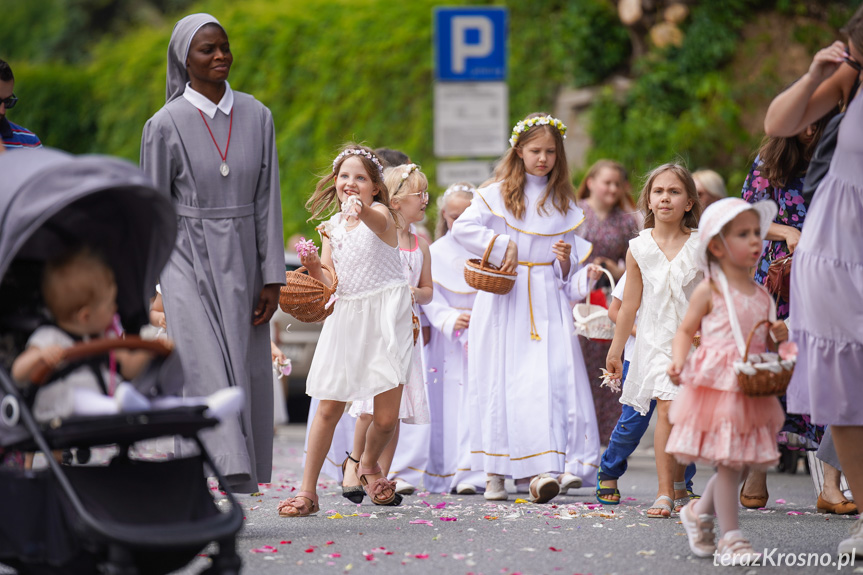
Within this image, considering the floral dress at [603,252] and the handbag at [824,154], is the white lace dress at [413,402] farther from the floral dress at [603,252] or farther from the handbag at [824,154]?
the handbag at [824,154]

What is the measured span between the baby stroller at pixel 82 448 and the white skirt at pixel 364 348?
7.36ft

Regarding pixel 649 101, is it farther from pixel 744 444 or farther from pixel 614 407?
pixel 744 444

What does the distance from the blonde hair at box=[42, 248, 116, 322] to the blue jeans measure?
3663mm

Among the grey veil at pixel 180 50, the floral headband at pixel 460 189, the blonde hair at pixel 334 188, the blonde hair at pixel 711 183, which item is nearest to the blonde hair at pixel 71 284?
the grey veil at pixel 180 50

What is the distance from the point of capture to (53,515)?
3936 millimetres

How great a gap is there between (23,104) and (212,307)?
20726 mm

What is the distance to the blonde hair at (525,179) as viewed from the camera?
308 inches

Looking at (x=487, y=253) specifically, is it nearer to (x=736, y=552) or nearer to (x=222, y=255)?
(x=222, y=255)

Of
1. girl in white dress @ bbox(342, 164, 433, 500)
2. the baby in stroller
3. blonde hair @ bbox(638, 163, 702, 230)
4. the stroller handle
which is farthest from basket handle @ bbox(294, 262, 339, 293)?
the stroller handle

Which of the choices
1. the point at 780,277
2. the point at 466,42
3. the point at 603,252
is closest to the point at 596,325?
the point at 780,277

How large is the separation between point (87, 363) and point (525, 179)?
4.33 metres

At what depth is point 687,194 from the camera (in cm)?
696

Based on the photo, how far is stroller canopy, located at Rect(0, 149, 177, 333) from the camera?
160 inches

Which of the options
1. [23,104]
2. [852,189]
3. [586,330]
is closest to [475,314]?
[586,330]
